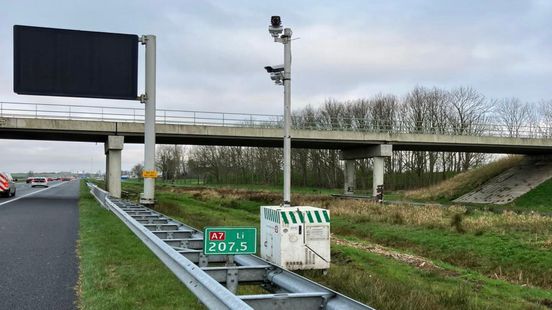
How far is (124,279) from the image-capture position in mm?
8250

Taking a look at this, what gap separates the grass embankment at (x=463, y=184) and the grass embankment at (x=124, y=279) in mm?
46834

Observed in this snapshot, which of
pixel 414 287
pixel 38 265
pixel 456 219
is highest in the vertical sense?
pixel 38 265

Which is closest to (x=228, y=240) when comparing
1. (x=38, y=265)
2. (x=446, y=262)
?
(x=38, y=265)

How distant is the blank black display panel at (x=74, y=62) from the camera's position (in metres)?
23.8

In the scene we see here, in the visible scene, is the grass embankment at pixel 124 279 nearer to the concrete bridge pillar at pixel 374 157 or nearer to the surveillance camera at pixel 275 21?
the surveillance camera at pixel 275 21

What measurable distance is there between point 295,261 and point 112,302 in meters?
3.38

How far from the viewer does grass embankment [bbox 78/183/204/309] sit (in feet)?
22.1

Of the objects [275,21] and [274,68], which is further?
[274,68]

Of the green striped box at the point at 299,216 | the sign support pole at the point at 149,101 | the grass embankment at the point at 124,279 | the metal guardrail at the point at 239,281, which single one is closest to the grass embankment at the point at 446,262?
the green striped box at the point at 299,216

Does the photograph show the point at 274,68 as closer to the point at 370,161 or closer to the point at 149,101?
the point at 149,101

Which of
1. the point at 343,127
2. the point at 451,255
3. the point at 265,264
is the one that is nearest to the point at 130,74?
→ the point at 451,255

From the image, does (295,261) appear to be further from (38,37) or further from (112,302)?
(38,37)

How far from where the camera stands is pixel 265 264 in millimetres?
6508

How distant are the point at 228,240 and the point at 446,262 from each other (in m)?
11.6
